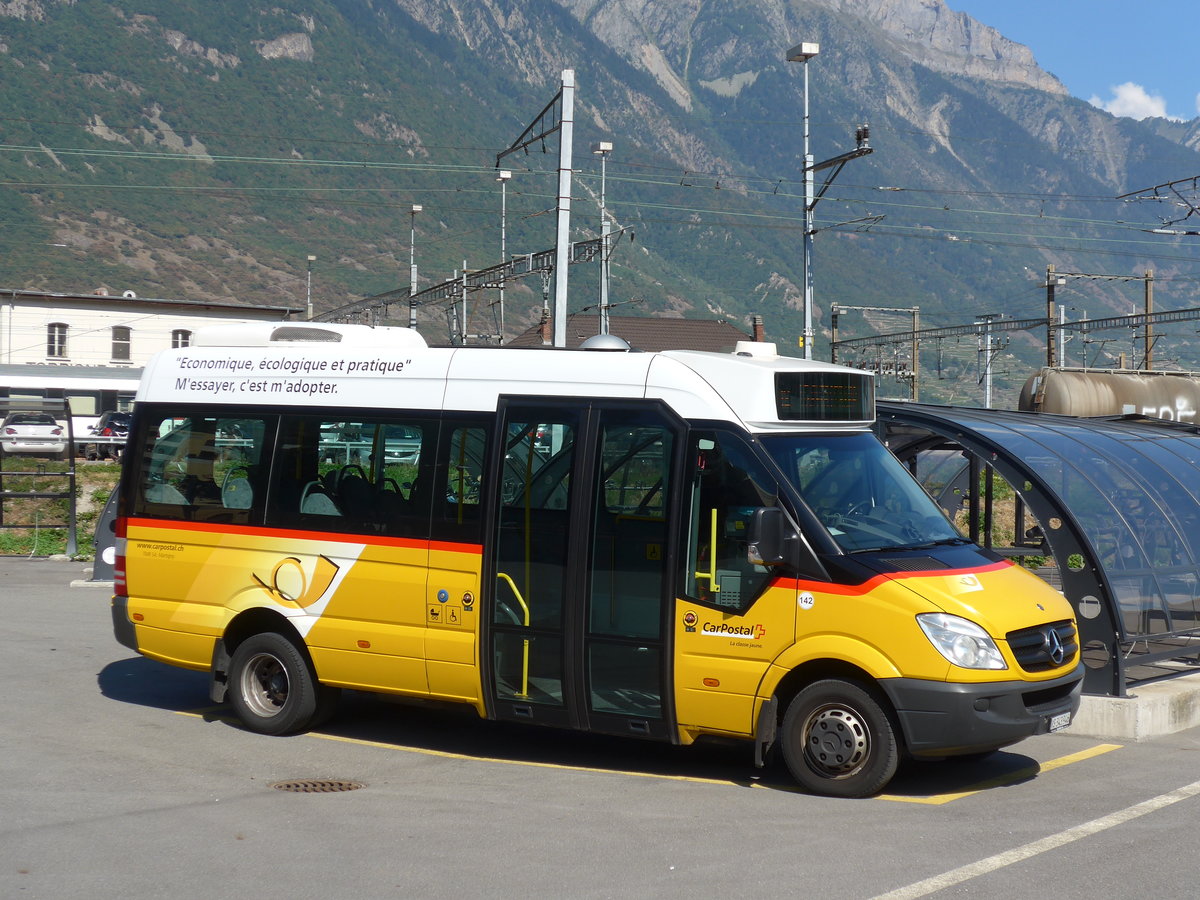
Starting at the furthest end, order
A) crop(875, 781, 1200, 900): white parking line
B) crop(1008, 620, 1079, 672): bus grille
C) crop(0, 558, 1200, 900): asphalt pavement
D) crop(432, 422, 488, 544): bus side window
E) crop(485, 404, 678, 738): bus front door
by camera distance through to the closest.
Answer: crop(432, 422, 488, 544): bus side window → crop(485, 404, 678, 738): bus front door → crop(1008, 620, 1079, 672): bus grille → crop(0, 558, 1200, 900): asphalt pavement → crop(875, 781, 1200, 900): white parking line

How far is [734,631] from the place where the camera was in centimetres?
861

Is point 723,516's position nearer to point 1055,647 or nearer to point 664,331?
point 1055,647

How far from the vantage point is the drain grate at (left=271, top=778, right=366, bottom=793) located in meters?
8.70

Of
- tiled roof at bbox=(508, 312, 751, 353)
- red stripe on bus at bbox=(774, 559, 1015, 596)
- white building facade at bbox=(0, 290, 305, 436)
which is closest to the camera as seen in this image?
red stripe on bus at bbox=(774, 559, 1015, 596)

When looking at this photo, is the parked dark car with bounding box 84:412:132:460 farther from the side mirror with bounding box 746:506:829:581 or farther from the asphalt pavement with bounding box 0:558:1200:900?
the side mirror with bounding box 746:506:829:581

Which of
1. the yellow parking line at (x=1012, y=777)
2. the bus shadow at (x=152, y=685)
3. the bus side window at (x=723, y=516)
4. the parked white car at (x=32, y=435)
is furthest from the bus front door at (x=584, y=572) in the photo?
the parked white car at (x=32, y=435)

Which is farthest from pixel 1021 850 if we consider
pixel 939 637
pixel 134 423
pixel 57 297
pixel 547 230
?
pixel 547 230

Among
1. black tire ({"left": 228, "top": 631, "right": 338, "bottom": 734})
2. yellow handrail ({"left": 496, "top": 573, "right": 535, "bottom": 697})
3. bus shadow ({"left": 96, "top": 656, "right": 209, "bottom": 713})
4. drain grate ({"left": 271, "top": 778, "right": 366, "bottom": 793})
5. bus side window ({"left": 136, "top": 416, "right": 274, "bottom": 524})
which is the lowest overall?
drain grate ({"left": 271, "top": 778, "right": 366, "bottom": 793})

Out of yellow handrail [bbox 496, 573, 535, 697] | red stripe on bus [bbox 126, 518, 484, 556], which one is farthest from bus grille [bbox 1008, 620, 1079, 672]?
red stripe on bus [bbox 126, 518, 484, 556]

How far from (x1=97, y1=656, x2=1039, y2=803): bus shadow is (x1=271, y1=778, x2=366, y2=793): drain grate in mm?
1106

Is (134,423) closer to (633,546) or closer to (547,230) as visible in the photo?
(633,546)

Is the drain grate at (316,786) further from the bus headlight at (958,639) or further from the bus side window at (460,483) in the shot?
the bus headlight at (958,639)

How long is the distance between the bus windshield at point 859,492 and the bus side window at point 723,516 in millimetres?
213

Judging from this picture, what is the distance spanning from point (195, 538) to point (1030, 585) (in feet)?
19.9
